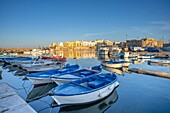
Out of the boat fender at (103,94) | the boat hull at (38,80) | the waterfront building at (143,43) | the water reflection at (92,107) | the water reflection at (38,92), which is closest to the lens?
the water reflection at (92,107)

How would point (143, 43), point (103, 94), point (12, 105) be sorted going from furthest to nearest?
point (143, 43)
point (103, 94)
point (12, 105)

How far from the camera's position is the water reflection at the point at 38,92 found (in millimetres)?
10249

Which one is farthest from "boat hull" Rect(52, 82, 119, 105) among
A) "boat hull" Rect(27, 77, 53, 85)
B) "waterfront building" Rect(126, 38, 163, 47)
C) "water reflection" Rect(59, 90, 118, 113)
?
"waterfront building" Rect(126, 38, 163, 47)

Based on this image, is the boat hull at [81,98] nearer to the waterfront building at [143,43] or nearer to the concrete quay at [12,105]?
the concrete quay at [12,105]

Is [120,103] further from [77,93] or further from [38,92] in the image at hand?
[38,92]

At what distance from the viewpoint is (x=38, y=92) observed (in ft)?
38.0

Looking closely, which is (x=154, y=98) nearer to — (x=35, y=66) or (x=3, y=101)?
(x=3, y=101)

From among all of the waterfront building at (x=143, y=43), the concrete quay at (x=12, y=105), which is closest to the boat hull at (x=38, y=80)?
the concrete quay at (x=12, y=105)

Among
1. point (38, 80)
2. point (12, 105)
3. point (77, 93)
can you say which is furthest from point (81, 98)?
point (38, 80)

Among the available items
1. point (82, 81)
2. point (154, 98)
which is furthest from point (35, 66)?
point (154, 98)

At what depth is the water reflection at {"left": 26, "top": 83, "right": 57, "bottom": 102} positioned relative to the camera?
1025 centimetres

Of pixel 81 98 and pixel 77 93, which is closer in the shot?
pixel 77 93

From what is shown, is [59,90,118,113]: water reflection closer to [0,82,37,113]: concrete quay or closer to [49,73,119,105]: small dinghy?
[49,73,119,105]: small dinghy

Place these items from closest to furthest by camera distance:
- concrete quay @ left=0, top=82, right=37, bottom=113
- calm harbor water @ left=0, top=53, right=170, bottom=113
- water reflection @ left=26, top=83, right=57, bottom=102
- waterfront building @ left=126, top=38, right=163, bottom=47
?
1. concrete quay @ left=0, top=82, right=37, bottom=113
2. calm harbor water @ left=0, top=53, right=170, bottom=113
3. water reflection @ left=26, top=83, right=57, bottom=102
4. waterfront building @ left=126, top=38, right=163, bottom=47
